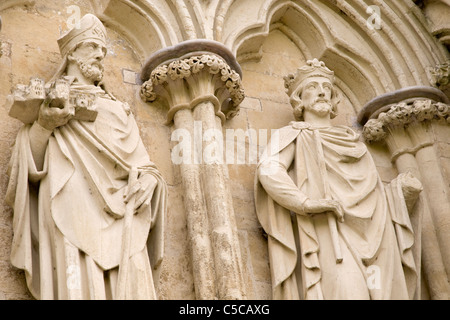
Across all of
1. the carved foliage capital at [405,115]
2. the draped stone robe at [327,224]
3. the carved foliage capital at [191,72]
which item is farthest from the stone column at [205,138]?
the carved foliage capital at [405,115]

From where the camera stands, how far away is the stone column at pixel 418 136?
7.84m

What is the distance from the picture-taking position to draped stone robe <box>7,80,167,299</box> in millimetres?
6129

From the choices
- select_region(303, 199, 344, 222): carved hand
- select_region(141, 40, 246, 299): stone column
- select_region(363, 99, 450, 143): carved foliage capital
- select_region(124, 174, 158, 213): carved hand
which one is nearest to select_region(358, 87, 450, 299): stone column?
select_region(363, 99, 450, 143): carved foliage capital

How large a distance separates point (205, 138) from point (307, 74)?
3.40 feet

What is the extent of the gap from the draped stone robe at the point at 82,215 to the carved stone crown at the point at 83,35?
1.76 ft

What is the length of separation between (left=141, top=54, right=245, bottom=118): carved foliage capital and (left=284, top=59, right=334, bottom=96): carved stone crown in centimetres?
48

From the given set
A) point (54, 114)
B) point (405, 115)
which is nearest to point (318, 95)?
point (405, 115)

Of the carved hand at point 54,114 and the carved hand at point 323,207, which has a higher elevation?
the carved hand at point 54,114

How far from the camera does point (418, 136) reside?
324 inches

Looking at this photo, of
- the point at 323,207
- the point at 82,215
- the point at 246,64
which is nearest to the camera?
the point at 82,215

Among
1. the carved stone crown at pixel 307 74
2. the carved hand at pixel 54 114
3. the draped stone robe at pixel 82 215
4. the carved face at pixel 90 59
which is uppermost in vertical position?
the carved stone crown at pixel 307 74

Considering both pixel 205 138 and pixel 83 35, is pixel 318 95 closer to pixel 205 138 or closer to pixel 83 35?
pixel 205 138

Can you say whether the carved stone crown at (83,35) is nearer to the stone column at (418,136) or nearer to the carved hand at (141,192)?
the carved hand at (141,192)

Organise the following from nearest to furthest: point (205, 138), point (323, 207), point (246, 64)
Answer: point (323, 207) < point (205, 138) < point (246, 64)
